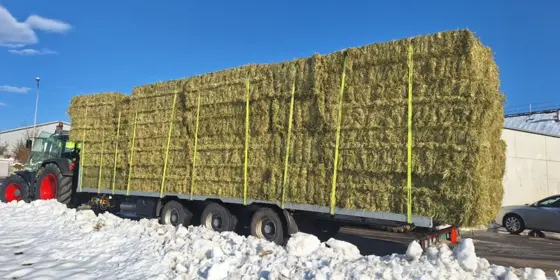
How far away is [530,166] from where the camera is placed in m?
20.2

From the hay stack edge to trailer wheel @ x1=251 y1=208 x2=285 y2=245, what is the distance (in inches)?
13.6

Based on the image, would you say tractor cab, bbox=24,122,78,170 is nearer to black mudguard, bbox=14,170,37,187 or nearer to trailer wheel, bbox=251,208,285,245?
black mudguard, bbox=14,170,37,187

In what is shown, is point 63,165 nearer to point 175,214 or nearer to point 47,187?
point 47,187

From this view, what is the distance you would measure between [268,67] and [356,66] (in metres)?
2.09

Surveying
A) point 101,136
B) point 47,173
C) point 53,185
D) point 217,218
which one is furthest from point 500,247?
point 47,173

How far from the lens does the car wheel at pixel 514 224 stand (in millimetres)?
14555

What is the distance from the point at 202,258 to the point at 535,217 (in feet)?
39.1

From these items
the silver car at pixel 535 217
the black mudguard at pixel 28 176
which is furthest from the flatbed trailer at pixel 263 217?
the silver car at pixel 535 217

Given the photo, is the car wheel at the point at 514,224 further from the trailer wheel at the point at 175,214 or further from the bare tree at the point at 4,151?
the bare tree at the point at 4,151

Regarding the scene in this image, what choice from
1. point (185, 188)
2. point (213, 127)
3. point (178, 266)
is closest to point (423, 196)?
point (178, 266)

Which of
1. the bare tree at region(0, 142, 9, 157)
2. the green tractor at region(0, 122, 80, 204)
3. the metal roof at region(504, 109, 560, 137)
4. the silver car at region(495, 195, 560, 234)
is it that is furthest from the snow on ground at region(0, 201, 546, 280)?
the bare tree at region(0, 142, 9, 157)

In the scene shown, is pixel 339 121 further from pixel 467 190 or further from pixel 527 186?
pixel 527 186

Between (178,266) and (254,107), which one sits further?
(254,107)

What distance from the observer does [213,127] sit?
9.72 meters
